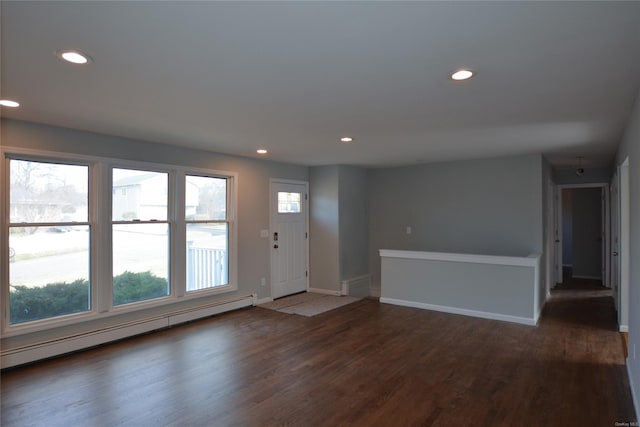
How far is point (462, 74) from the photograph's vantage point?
2398 millimetres

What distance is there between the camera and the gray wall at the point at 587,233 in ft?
27.4

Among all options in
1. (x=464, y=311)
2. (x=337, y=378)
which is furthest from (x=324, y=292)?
(x=337, y=378)

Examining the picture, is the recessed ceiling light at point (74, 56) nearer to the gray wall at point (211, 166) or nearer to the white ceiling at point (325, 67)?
the white ceiling at point (325, 67)

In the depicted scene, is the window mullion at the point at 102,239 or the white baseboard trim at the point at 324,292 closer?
the window mullion at the point at 102,239

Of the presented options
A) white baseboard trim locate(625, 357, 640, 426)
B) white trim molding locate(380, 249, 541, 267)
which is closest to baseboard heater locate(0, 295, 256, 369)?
white trim molding locate(380, 249, 541, 267)

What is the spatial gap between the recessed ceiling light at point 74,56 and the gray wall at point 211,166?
78.4 inches

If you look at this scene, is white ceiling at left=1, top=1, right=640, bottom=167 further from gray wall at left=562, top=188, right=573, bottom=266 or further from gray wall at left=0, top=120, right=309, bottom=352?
gray wall at left=562, top=188, right=573, bottom=266

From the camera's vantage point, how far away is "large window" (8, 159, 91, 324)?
11.8 feet

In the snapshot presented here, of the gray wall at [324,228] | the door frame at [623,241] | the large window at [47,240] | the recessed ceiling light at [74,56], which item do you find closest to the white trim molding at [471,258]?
the door frame at [623,241]

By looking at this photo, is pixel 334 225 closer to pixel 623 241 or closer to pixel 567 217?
pixel 623 241

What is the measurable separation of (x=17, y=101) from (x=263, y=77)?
210 centimetres

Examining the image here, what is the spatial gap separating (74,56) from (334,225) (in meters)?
5.02

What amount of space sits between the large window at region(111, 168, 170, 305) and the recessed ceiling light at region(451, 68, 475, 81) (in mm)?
3793

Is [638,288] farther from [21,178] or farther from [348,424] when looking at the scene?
[21,178]
